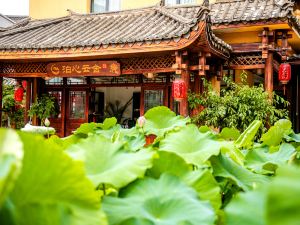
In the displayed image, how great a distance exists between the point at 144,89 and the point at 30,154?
30.6 feet

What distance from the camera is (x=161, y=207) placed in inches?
23.4

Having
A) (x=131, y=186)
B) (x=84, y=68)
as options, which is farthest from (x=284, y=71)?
(x=131, y=186)

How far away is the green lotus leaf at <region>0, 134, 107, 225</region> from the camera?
42cm

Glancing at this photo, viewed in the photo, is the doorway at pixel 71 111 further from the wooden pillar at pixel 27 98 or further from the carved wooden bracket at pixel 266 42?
the carved wooden bracket at pixel 266 42

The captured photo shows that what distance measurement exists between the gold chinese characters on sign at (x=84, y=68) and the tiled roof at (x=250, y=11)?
2132 millimetres

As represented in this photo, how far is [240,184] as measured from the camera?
0.84m

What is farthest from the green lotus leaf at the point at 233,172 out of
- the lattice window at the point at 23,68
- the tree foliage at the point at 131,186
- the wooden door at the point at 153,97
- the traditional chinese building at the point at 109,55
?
the lattice window at the point at 23,68

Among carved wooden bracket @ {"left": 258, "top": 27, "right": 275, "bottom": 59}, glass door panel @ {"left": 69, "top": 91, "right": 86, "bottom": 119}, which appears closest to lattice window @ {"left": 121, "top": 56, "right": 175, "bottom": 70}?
carved wooden bracket @ {"left": 258, "top": 27, "right": 275, "bottom": 59}

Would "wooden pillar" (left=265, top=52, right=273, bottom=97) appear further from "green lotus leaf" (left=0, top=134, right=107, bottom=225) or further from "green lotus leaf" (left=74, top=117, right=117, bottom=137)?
"green lotus leaf" (left=0, top=134, right=107, bottom=225)

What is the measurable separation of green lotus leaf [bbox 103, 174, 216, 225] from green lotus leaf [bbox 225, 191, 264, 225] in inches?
6.2

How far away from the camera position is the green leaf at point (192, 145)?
0.88 meters

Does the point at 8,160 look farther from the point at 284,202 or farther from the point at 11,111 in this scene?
the point at 11,111

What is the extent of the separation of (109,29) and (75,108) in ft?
7.28

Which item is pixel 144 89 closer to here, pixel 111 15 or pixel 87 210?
pixel 111 15
